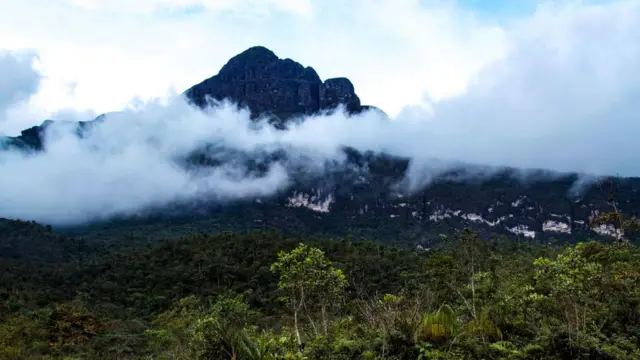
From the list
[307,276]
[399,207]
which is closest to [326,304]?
[307,276]

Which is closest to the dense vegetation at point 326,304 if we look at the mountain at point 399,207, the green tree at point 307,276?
the green tree at point 307,276

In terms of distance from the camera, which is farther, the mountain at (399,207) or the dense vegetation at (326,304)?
the mountain at (399,207)

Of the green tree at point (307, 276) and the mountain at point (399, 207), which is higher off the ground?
the green tree at point (307, 276)

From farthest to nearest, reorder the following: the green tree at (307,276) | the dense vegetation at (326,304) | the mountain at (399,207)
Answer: the mountain at (399,207) → the green tree at (307,276) → the dense vegetation at (326,304)

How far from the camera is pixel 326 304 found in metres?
16.7

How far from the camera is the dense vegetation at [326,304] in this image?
1066cm

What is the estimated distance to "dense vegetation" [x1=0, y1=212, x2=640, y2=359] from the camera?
10.7 meters

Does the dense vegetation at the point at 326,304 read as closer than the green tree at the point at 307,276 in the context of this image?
Yes

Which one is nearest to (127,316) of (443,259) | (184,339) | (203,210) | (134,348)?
(134,348)

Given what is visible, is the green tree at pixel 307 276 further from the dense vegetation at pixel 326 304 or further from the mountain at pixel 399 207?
the mountain at pixel 399 207

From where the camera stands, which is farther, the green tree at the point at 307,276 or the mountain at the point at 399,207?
the mountain at the point at 399,207

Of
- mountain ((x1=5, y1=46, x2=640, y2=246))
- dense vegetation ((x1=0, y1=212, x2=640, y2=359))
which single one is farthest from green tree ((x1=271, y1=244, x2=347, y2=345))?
mountain ((x1=5, y1=46, x2=640, y2=246))

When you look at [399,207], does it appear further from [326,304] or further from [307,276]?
[307,276]

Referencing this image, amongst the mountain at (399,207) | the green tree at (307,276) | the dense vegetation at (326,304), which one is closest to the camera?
the dense vegetation at (326,304)
